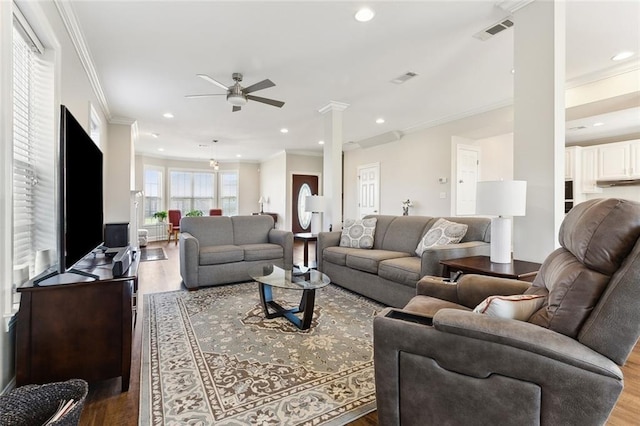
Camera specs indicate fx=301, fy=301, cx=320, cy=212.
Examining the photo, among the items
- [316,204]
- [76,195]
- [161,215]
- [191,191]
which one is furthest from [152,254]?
[76,195]

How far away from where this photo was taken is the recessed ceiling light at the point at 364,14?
2463mm

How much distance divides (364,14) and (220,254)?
10.1 feet

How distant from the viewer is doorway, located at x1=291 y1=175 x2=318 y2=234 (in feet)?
28.8

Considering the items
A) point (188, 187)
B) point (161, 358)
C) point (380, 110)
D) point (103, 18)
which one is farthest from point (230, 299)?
point (188, 187)

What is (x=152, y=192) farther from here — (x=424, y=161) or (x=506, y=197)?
(x=506, y=197)

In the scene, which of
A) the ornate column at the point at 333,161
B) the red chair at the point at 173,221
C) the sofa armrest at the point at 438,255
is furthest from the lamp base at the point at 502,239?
the red chair at the point at 173,221

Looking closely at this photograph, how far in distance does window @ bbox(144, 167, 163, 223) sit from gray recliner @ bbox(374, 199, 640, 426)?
9278 mm

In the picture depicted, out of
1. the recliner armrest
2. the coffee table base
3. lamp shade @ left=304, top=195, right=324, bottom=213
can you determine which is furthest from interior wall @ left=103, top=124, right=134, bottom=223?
the recliner armrest

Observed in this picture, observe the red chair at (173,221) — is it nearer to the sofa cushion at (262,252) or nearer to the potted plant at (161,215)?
the potted plant at (161,215)

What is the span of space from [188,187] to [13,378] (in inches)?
347

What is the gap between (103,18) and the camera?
8.45ft

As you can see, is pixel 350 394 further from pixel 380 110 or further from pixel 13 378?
pixel 380 110

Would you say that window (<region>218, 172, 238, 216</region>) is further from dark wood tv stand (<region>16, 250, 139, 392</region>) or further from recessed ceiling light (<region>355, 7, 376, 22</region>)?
dark wood tv stand (<region>16, 250, 139, 392</region>)

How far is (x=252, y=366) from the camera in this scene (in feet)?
6.60
